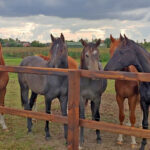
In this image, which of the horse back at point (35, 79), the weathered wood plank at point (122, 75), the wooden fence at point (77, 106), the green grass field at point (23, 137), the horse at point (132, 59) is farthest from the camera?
the horse back at point (35, 79)

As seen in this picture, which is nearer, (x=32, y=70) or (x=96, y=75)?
(x=96, y=75)

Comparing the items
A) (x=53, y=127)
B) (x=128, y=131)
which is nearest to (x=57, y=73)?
(x=128, y=131)

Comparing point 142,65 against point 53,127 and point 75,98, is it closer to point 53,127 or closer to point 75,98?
point 75,98

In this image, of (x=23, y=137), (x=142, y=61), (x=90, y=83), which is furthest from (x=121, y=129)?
(x=23, y=137)

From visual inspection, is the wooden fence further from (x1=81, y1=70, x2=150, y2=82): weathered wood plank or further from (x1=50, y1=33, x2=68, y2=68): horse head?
(x1=50, y1=33, x2=68, y2=68): horse head

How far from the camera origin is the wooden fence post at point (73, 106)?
3.04 meters

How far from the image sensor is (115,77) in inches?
110

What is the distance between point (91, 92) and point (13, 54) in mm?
26208

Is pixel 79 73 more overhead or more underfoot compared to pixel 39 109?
more overhead

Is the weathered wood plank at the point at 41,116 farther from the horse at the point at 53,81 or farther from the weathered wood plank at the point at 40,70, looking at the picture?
the horse at the point at 53,81

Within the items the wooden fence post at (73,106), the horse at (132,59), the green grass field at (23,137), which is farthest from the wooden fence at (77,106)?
the green grass field at (23,137)

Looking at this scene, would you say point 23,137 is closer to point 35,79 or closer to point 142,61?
point 35,79

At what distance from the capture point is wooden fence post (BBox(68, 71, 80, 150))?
120 inches

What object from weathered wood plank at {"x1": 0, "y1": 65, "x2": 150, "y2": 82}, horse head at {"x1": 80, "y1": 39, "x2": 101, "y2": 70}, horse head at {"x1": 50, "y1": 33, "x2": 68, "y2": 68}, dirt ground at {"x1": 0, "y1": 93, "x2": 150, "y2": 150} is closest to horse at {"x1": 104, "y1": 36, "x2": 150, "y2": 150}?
horse head at {"x1": 80, "y1": 39, "x2": 101, "y2": 70}
